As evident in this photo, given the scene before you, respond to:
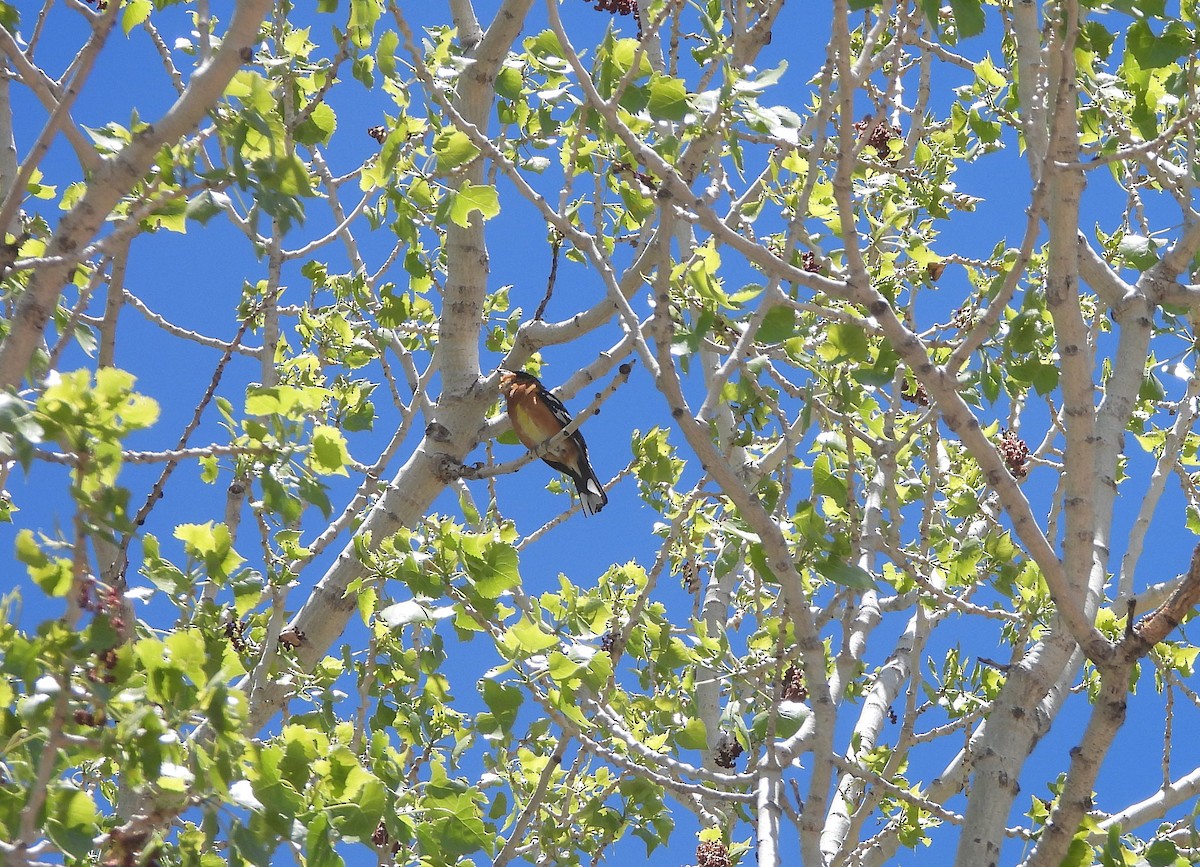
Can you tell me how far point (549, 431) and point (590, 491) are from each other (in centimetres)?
39

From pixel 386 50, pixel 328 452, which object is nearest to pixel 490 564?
pixel 328 452

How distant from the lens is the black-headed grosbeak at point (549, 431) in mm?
4766

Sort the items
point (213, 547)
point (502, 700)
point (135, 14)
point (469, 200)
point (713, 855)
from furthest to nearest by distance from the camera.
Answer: point (713, 855) → point (469, 200) → point (502, 700) → point (135, 14) → point (213, 547)

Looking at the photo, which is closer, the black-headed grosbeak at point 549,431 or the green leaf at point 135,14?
the green leaf at point 135,14

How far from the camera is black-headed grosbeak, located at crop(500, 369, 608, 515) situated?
477cm

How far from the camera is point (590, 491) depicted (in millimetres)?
5777

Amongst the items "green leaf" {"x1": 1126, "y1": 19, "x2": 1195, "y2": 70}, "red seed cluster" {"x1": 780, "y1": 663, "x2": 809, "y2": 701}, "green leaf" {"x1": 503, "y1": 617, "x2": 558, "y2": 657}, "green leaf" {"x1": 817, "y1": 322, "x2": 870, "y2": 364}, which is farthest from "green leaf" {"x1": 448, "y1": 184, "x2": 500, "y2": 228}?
"red seed cluster" {"x1": 780, "y1": 663, "x2": 809, "y2": 701}

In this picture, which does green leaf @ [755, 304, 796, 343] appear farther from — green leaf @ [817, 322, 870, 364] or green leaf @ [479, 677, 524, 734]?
green leaf @ [479, 677, 524, 734]

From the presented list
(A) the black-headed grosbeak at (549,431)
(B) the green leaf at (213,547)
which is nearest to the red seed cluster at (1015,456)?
(A) the black-headed grosbeak at (549,431)

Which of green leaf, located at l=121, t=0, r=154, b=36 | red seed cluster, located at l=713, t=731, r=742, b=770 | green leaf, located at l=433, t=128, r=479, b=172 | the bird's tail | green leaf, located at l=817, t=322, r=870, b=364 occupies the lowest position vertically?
red seed cluster, located at l=713, t=731, r=742, b=770

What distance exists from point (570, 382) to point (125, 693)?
2.34m

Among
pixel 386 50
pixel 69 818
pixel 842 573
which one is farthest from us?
pixel 386 50

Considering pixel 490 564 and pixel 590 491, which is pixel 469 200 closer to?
pixel 490 564

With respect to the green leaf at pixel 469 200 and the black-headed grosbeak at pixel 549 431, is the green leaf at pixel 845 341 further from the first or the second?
the black-headed grosbeak at pixel 549 431
